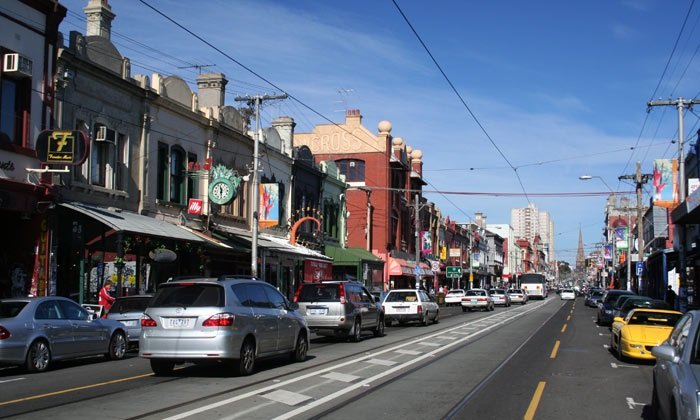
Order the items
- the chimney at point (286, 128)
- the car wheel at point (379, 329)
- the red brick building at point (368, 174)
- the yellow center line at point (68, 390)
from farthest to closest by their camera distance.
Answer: the red brick building at point (368, 174) → the chimney at point (286, 128) → the car wheel at point (379, 329) → the yellow center line at point (68, 390)

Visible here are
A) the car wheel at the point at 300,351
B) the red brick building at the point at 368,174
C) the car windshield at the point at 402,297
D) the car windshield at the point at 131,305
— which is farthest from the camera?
the red brick building at the point at 368,174

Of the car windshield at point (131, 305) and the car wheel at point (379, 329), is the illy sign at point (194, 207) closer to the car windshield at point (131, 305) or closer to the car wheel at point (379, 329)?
the car wheel at point (379, 329)

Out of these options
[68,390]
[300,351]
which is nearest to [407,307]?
[300,351]

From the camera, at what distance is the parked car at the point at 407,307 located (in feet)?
98.5

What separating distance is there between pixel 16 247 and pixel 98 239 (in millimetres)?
2472

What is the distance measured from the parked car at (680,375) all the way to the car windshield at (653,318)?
890 cm

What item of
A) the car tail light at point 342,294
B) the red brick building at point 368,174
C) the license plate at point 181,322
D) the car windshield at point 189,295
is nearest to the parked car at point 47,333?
the car windshield at point 189,295

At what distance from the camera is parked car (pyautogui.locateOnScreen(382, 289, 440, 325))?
3002cm

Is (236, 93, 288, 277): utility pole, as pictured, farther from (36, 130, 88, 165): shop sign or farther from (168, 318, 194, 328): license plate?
(168, 318, 194, 328): license plate

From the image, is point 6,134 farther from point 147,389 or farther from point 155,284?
point 147,389

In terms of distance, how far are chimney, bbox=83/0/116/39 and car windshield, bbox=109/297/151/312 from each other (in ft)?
35.7

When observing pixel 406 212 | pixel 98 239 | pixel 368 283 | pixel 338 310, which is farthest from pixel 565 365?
pixel 406 212

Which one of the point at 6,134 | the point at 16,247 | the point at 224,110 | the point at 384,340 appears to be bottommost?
the point at 384,340

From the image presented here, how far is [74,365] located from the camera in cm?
1553
